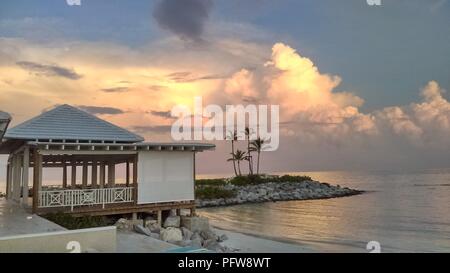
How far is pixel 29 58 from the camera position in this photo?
9.30 metres

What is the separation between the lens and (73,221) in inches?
408

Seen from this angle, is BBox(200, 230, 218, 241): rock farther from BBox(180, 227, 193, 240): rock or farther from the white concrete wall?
the white concrete wall

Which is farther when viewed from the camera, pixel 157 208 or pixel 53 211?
pixel 157 208

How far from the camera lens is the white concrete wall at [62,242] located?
5473 millimetres

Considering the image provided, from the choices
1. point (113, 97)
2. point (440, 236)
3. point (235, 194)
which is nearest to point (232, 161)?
point (235, 194)

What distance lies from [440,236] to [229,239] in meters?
9.89

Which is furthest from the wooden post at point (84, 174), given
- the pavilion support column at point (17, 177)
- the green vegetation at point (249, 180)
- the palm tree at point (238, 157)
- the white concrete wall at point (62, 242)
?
the palm tree at point (238, 157)

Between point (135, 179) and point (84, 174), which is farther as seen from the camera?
point (84, 174)

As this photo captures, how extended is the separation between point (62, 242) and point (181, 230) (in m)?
6.87

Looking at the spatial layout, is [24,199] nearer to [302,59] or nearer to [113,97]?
[113,97]

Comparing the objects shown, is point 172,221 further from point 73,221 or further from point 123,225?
point 73,221

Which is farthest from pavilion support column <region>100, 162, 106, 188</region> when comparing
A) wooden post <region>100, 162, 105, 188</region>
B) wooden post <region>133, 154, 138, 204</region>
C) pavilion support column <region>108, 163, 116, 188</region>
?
wooden post <region>133, 154, 138, 204</region>

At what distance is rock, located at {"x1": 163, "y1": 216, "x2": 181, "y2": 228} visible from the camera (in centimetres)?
1278

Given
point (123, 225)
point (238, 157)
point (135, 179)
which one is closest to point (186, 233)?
point (123, 225)
